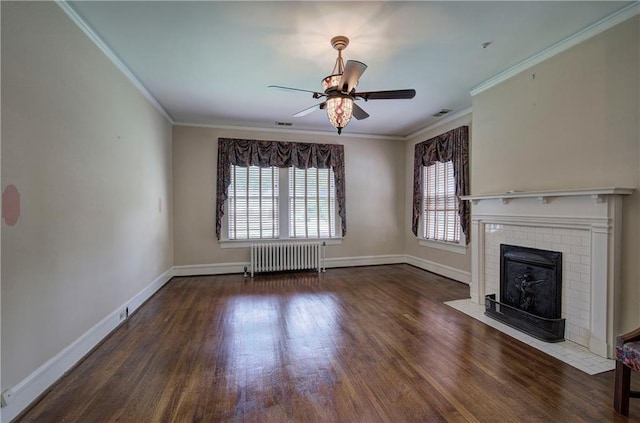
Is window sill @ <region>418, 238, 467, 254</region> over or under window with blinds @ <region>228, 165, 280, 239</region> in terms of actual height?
under

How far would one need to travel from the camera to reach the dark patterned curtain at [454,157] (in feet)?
16.0

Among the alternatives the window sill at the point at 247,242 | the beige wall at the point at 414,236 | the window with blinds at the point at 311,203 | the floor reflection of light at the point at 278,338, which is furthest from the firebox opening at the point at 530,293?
the window sill at the point at 247,242

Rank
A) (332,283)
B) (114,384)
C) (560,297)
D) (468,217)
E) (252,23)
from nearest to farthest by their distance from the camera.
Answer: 1. (114,384)
2. (252,23)
3. (560,297)
4. (468,217)
5. (332,283)

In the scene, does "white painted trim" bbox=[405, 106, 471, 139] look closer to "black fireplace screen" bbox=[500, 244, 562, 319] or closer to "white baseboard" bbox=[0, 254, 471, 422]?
"black fireplace screen" bbox=[500, 244, 562, 319]

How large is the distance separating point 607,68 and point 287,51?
3.07 m

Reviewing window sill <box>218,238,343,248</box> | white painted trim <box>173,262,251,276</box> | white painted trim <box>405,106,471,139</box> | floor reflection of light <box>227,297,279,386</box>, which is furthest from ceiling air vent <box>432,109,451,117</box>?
white painted trim <box>173,262,251,276</box>

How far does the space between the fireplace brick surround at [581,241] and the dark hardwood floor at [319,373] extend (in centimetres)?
54

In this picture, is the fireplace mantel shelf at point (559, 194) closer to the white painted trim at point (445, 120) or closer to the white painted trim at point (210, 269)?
the white painted trim at point (445, 120)

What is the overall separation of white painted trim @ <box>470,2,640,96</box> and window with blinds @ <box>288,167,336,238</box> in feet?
11.3

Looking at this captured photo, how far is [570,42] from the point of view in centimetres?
293

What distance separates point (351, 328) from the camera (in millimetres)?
3295

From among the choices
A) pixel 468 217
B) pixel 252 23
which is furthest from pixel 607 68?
pixel 252 23

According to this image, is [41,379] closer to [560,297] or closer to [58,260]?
[58,260]

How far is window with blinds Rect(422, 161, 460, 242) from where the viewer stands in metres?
5.38
